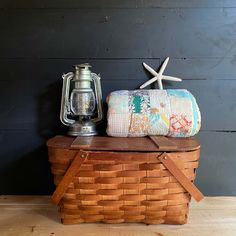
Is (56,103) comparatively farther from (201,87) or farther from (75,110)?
(201,87)

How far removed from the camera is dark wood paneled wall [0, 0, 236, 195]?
34.4 inches

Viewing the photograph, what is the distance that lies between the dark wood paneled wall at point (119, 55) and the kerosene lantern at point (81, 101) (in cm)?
8

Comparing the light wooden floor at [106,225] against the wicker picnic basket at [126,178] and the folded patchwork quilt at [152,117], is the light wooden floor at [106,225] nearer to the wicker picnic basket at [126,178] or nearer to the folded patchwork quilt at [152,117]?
the wicker picnic basket at [126,178]

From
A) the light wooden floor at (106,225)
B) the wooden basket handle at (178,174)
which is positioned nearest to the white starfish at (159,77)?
the wooden basket handle at (178,174)

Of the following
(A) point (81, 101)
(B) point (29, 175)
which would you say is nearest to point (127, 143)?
(A) point (81, 101)

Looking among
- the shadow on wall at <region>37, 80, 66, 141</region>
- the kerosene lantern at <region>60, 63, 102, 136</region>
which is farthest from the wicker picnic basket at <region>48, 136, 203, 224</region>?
the shadow on wall at <region>37, 80, 66, 141</region>

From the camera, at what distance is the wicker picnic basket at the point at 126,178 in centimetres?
65

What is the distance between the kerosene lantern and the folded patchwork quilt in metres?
0.08

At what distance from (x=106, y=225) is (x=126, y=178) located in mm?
175

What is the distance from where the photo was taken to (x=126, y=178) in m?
0.66

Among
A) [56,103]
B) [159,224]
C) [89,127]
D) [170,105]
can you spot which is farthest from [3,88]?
[159,224]

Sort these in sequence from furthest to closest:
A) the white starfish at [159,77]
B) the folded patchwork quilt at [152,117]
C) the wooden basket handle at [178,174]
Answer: the white starfish at [159,77]
the folded patchwork quilt at [152,117]
the wooden basket handle at [178,174]

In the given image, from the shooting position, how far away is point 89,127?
2.66 feet

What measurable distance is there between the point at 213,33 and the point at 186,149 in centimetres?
47
